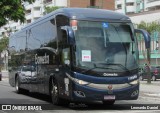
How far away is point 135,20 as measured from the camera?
7406 centimetres

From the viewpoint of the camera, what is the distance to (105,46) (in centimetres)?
1537

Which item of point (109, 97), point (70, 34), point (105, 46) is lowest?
point (109, 97)

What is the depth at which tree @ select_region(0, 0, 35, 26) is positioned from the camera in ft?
47.0

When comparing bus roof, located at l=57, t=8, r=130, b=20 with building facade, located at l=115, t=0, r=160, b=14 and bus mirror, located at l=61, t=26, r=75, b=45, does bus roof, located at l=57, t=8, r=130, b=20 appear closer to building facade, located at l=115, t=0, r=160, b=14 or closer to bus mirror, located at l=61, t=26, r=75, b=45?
bus mirror, located at l=61, t=26, r=75, b=45

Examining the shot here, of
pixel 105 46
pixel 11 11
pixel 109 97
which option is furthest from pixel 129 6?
pixel 11 11

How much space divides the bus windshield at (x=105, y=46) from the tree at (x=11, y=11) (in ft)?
6.62

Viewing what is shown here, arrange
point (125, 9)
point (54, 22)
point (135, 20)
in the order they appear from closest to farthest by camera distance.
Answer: point (54, 22) → point (135, 20) → point (125, 9)

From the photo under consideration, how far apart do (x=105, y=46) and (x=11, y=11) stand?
11.4ft

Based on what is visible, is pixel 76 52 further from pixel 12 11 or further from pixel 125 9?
pixel 125 9

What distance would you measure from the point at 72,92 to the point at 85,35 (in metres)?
2.06

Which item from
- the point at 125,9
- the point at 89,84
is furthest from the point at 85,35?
the point at 125,9

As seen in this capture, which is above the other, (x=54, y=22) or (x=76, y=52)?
→ (x=54, y=22)

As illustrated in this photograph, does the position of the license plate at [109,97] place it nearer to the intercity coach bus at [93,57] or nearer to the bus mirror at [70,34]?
the intercity coach bus at [93,57]

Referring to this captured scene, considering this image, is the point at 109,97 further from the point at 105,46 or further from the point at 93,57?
the point at 105,46
